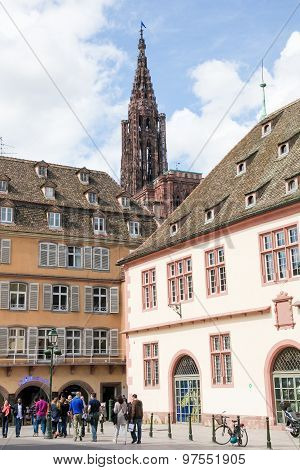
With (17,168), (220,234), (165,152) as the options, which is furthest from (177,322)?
(165,152)

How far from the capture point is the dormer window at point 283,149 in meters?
25.1

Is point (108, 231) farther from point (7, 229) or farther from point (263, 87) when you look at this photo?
point (263, 87)

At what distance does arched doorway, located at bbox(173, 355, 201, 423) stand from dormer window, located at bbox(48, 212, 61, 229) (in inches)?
609

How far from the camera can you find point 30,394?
37.1m

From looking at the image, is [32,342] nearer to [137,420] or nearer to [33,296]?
[33,296]

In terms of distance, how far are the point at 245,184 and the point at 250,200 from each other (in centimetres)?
211

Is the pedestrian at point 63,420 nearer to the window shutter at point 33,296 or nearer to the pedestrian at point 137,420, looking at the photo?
the pedestrian at point 137,420

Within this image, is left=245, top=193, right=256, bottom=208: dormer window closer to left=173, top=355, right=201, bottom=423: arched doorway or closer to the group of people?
left=173, top=355, right=201, bottom=423: arched doorway

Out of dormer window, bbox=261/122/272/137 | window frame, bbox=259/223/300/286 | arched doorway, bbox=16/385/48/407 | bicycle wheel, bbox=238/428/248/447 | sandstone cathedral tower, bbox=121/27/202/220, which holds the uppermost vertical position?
sandstone cathedral tower, bbox=121/27/202/220

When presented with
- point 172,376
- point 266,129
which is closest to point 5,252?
point 172,376

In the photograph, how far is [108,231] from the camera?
41688 millimetres

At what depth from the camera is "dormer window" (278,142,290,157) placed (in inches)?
989

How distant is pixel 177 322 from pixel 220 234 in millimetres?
4465

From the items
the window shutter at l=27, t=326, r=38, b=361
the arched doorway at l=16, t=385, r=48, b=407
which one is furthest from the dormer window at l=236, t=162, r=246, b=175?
the arched doorway at l=16, t=385, r=48, b=407
